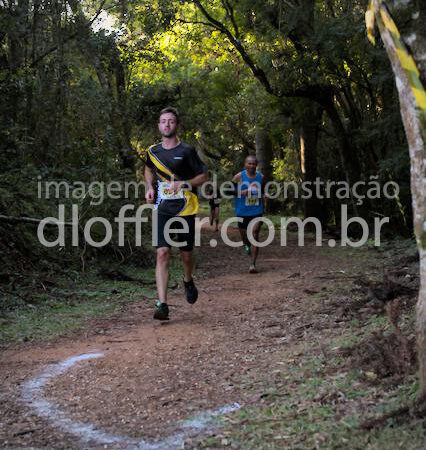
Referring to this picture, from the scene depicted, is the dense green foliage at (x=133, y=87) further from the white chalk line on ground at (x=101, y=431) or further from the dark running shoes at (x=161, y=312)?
the white chalk line on ground at (x=101, y=431)

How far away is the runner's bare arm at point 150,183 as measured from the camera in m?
7.80

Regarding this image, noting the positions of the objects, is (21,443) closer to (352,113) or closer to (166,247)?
(166,247)

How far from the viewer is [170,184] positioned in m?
7.85

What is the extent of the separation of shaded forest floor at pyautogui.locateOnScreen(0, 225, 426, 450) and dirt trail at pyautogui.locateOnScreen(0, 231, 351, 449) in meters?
0.02

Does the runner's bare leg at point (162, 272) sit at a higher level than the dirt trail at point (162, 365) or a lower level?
higher

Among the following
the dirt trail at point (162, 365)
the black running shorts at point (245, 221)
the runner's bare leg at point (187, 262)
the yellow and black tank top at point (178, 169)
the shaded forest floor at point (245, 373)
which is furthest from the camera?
the black running shorts at point (245, 221)

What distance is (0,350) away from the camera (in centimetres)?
701

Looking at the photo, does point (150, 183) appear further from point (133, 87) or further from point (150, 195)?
point (133, 87)

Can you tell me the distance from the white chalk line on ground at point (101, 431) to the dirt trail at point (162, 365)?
0.06 metres

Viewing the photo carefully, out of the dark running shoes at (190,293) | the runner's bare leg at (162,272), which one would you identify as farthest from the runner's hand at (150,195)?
the dark running shoes at (190,293)

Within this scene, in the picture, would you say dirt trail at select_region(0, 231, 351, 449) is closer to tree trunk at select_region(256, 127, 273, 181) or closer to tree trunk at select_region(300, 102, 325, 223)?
tree trunk at select_region(300, 102, 325, 223)

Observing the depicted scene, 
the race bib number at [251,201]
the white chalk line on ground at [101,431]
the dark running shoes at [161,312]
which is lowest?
the white chalk line on ground at [101,431]

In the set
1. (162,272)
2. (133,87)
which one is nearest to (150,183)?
(162,272)

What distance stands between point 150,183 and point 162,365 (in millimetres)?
2600
